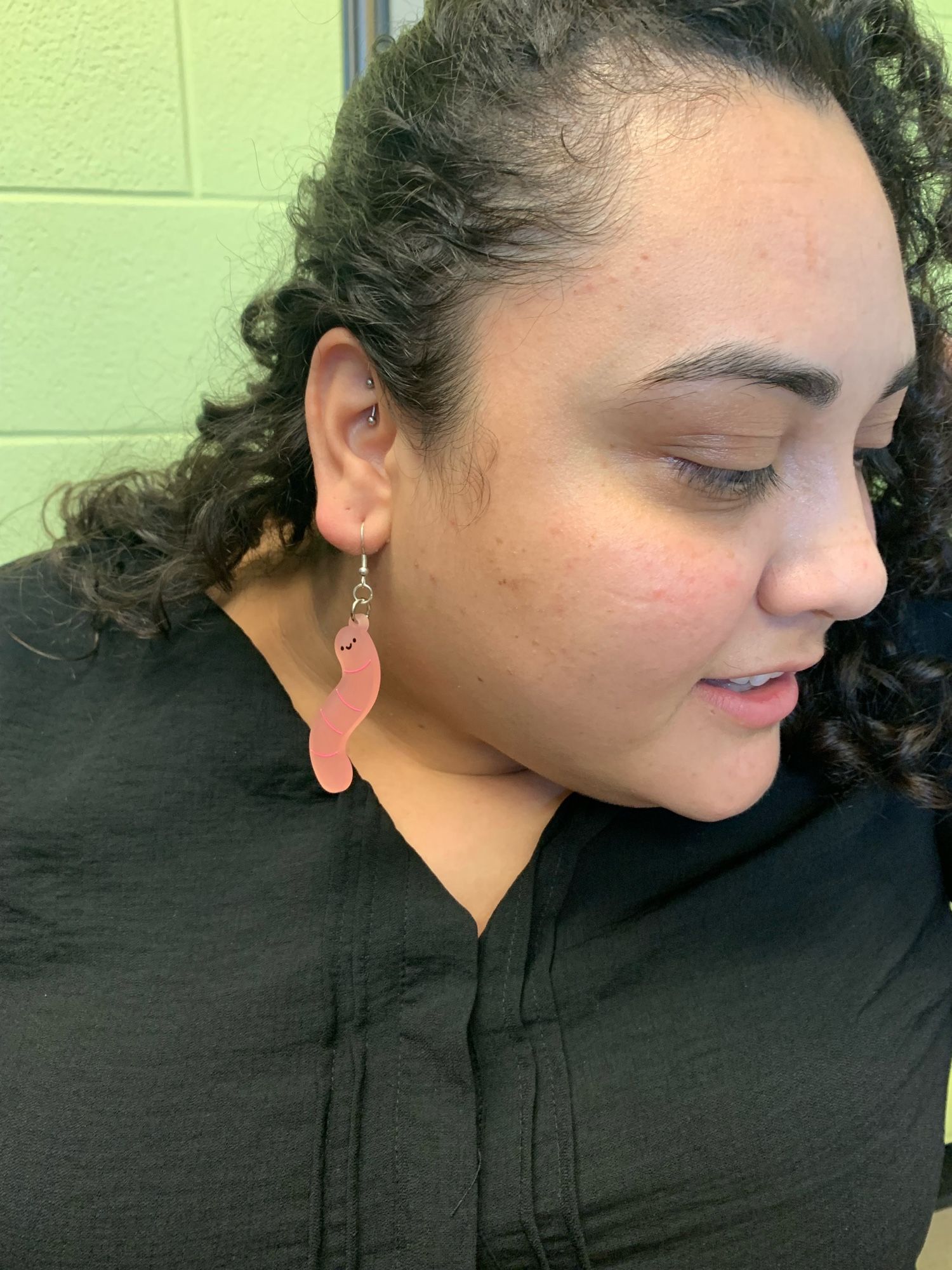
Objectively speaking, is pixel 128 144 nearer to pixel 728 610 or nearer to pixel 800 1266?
pixel 728 610

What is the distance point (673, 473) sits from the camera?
2.17ft

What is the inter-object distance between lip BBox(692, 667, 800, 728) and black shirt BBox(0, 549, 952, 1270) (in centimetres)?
15

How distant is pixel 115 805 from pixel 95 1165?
0.27m

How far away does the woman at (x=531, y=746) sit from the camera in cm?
66

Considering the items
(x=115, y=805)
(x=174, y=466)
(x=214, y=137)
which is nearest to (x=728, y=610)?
(x=115, y=805)

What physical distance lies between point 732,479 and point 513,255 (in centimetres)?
23

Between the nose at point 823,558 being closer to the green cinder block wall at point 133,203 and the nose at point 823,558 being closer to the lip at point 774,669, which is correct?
the lip at point 774,669

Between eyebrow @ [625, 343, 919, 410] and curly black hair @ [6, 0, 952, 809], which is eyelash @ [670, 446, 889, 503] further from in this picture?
curly black hair @ [6, 0, 952, 809]

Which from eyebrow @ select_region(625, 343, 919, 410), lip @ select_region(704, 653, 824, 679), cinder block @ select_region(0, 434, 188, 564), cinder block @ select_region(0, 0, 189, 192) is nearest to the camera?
eyebrow @ select_region(625, 343, 919, 410)

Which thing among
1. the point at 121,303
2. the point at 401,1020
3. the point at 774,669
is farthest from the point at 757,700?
the point at 121,303

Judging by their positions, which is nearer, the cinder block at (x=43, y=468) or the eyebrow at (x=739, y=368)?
the eyebrow at (x=739, y=368)

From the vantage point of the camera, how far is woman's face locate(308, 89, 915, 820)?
633mm

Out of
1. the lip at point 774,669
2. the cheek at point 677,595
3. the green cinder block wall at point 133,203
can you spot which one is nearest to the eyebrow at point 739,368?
the cheek at point 677,595

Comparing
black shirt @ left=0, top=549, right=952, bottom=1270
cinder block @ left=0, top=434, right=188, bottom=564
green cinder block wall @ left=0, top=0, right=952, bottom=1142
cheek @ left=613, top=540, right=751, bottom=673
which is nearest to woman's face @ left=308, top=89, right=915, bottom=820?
cheek @ left=613, top=540, right=751, bottom=673
